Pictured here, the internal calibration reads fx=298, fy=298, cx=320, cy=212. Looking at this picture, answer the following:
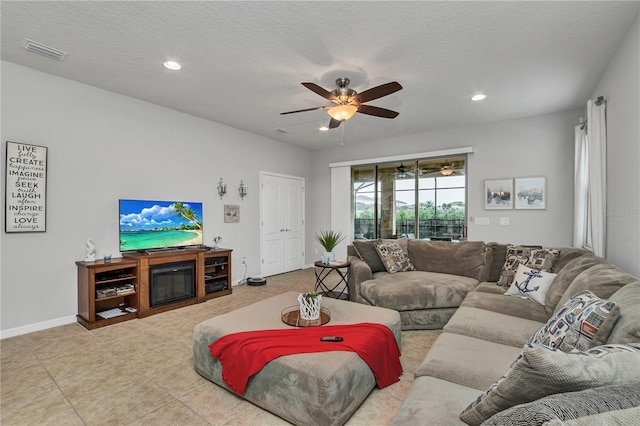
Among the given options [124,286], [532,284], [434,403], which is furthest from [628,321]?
[124,286]

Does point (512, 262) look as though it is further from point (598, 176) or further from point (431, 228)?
point (431, 228)

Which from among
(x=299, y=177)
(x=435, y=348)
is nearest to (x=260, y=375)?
(x=435, y=348)

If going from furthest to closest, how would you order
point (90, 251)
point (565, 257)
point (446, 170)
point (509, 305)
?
point (446, 170) < point (90, 251) < point (565, 257) < point (509, 305)

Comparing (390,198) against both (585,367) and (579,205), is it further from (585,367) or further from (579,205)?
(585,367)

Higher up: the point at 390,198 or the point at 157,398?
the point at 390,198

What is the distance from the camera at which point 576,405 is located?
65 cm

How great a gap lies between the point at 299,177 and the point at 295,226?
1.14 metres

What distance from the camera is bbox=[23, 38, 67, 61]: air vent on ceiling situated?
2.72 meters

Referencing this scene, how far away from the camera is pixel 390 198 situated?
20.9 ft

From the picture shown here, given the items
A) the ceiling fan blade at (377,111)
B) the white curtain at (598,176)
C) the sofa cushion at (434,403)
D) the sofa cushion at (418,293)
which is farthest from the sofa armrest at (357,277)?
the white curtain at (598,176)

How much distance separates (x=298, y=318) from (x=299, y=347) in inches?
19.6

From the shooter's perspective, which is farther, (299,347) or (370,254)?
(370,254)

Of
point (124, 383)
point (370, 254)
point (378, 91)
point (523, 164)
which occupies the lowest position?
point (124, 383)

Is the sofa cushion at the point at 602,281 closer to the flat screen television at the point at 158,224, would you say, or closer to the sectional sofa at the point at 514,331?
the sectional sofa at the point at 514,331
